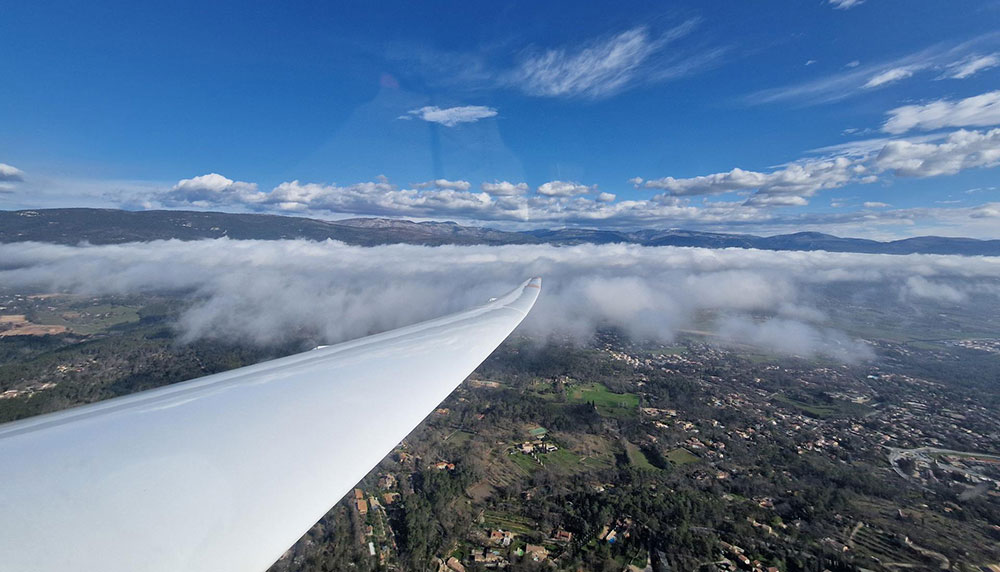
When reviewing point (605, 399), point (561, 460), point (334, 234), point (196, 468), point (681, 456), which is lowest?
point (605, 399)

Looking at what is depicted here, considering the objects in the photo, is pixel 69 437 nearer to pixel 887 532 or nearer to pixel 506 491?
pixel 506 491

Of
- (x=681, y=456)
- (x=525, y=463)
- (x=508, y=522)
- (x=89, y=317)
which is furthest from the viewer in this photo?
(x=89, y=317)

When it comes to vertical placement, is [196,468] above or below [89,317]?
above

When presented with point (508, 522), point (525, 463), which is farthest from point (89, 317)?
point (508, 522)

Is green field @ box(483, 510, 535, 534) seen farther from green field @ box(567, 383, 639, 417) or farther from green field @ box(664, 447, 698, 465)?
green field @ box(567, 383, 639, 417)

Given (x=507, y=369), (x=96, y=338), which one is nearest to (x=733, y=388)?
(x=507, y=369)

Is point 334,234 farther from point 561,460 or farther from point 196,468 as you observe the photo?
point 196,468

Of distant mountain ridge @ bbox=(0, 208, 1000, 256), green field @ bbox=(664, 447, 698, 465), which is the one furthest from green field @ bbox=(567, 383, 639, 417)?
distant mountain ridge @ bbox=(0, 208, 1000, 256)
